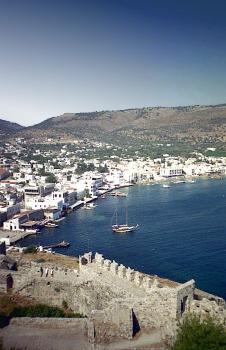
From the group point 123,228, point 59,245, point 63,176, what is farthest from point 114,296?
point 63,176

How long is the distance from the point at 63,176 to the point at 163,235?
29.2m

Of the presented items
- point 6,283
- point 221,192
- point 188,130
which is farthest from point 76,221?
point 188,130

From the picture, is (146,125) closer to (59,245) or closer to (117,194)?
(117,194)

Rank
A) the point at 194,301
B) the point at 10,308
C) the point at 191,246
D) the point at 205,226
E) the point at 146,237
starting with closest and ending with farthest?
the point at 194,301, the point at 10,308, the point at 191,246, the point at 146,237, the point at 205,226

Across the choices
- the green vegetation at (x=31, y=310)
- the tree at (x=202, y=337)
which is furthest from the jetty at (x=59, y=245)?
the tree at (x=202, y=337)

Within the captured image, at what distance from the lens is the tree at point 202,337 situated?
985 centimetres

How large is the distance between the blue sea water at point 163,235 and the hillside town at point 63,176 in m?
1.79

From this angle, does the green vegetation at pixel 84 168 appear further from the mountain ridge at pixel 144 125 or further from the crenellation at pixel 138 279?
the crenellation at pixel 138 279

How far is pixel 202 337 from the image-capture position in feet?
32.4

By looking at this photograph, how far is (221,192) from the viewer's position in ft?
167

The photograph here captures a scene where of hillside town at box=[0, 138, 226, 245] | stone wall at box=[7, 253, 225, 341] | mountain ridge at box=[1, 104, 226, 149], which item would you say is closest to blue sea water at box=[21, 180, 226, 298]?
hillside town at box=[0, 138, 226, 245]

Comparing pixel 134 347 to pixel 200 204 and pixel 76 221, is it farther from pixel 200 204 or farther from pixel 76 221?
pixel 200 204

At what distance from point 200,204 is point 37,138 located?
79.7 m

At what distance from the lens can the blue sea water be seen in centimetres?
2397
